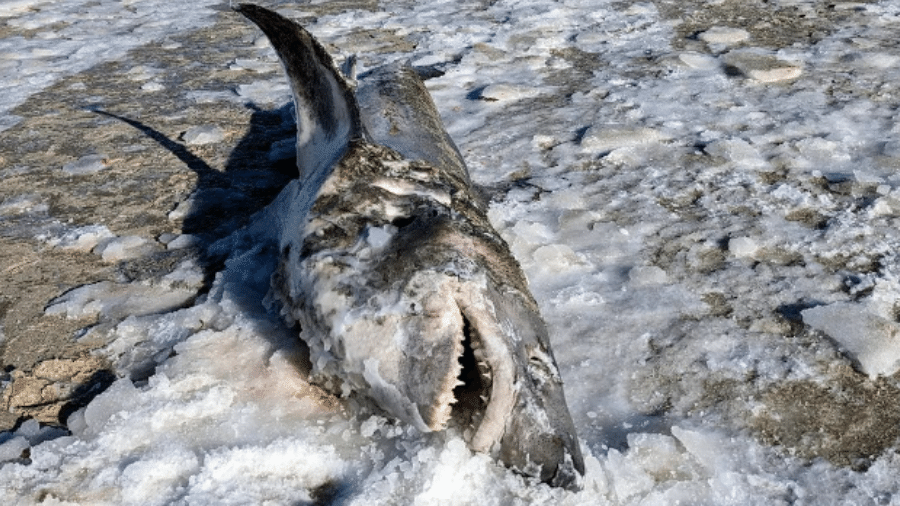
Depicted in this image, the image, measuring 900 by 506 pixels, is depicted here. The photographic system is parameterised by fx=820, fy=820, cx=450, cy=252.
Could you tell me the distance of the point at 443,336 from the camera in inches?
76.5

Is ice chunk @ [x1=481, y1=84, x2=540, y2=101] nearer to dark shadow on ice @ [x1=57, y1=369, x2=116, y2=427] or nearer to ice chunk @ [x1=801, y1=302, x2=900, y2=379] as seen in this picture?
ice chunk @ [x1=801, y1=302, x2=900, y2=379]

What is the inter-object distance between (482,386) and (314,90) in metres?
1.38

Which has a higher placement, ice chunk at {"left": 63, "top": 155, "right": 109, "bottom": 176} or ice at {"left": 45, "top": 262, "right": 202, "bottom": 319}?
ice chunk at {"left": 63, "top": 155, "right": 109, "bottom": 176}

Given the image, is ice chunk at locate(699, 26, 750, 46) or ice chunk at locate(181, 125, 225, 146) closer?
ice chunk at locate(181, 125, 225, 146)

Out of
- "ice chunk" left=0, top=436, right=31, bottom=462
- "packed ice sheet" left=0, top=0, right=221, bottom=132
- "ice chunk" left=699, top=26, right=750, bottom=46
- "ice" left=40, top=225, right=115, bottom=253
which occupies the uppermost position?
"ice chunk" left=699, top=26, right=750, bottom=46

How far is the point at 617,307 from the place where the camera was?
8.32 feet

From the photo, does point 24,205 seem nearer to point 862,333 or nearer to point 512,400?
point 512,400

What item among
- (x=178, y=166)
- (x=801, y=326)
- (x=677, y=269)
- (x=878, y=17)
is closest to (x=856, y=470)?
(x=801, y=326)

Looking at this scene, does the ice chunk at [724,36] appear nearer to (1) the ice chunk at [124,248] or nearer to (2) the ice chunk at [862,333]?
(2) the ice chunk at [862,333]

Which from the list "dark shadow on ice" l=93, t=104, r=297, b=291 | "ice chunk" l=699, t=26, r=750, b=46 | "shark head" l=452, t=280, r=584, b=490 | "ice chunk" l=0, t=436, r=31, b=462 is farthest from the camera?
"ice chunk" l=699, t=26, r=750, b=46

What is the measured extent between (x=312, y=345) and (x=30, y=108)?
133 inches

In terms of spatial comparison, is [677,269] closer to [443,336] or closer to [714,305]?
[714,305]

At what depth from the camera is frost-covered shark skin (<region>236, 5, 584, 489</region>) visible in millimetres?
1894

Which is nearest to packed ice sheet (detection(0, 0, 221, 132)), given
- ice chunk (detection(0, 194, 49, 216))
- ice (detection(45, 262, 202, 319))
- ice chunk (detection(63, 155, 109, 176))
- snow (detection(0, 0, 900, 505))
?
snow (detection(0, 0, 900, 505))
